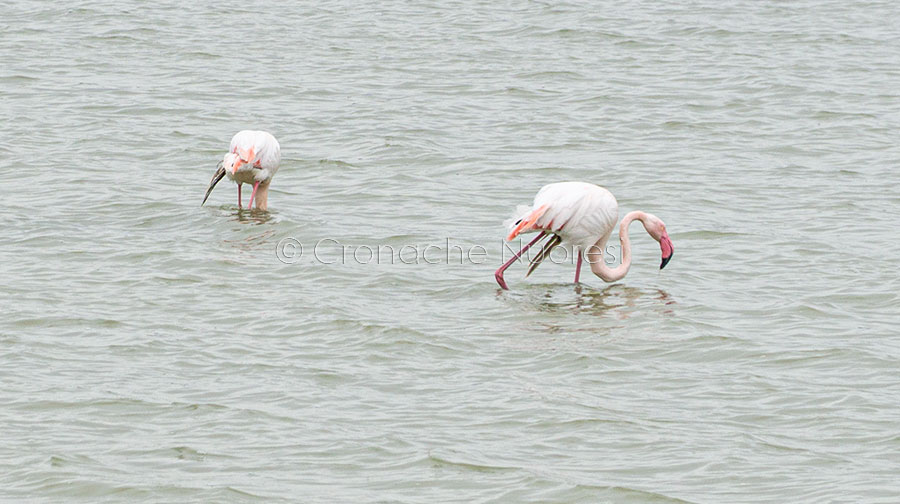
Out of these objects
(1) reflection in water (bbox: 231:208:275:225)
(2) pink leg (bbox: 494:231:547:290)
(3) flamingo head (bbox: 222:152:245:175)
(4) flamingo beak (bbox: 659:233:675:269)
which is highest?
(3) flamingo head (bbox: 222:152:245:175)

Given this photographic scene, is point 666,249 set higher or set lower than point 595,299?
higher

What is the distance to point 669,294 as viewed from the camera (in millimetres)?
11203

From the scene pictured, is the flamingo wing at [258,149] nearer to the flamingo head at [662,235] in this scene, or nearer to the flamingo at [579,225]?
the flamingo at [579,225]

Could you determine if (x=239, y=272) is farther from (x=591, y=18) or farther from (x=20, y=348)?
(x=591, y=18)

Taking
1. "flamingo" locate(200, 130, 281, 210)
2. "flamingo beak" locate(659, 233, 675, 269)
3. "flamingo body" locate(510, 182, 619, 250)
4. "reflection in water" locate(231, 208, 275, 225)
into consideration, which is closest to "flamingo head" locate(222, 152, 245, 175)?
"flamingo" locate(200, 130, 281, 210)

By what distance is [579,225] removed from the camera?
1122 cm

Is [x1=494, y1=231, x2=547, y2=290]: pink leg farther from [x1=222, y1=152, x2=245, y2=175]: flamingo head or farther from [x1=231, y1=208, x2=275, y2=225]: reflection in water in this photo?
[x1=222, y1=152, x2=245, y2=175]: flamingo head

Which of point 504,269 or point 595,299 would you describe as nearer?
point 595,299

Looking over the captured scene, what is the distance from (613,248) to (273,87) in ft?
24.4

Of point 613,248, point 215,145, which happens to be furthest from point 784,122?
point 215,145

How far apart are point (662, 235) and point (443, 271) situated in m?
1.77

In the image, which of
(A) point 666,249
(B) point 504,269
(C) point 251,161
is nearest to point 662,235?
(A) point 666,249

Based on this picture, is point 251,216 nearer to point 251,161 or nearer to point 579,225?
point 251,161

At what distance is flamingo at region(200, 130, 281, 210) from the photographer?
512 inches
